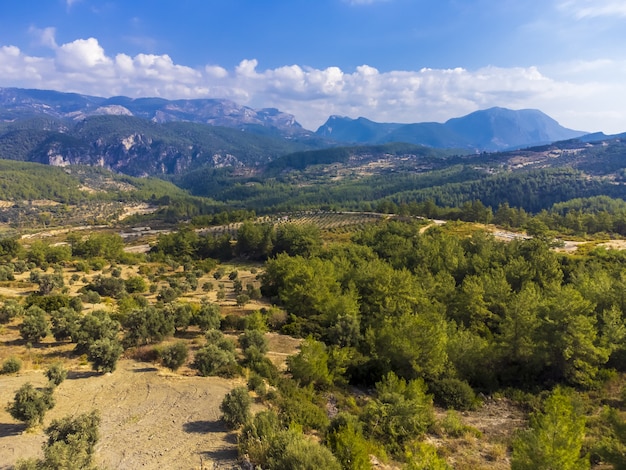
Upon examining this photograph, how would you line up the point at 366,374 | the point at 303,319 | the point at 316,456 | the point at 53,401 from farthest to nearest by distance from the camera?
the point at 303,319 → the point at 366,374 → the point at 53,401 → the point at 316,456

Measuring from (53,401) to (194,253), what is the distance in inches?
3327

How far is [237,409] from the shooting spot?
1658cm

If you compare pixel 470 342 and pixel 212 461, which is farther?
pixel 470 342

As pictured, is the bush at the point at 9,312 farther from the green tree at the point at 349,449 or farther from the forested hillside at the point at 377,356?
the green tree at the point at 349,449

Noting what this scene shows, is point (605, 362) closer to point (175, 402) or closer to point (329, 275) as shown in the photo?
point (329, 275)

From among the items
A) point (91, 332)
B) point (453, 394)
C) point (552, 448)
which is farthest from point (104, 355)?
point (453, 394)

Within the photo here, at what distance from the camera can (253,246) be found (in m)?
95.0

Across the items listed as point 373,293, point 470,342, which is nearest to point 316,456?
point 470,342

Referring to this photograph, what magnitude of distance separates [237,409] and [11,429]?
9391 mm

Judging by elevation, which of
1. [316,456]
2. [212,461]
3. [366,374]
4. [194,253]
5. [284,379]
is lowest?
[194,253]

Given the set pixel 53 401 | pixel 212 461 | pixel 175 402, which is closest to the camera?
pixel 212 461

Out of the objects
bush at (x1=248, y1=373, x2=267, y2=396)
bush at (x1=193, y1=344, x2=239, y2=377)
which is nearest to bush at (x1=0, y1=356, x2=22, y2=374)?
bush at (x1=193, y1=344, x2=239, y2=377)

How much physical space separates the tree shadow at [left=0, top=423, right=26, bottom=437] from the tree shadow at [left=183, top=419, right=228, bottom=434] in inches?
261

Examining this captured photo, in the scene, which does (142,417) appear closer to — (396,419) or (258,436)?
(258,436)
